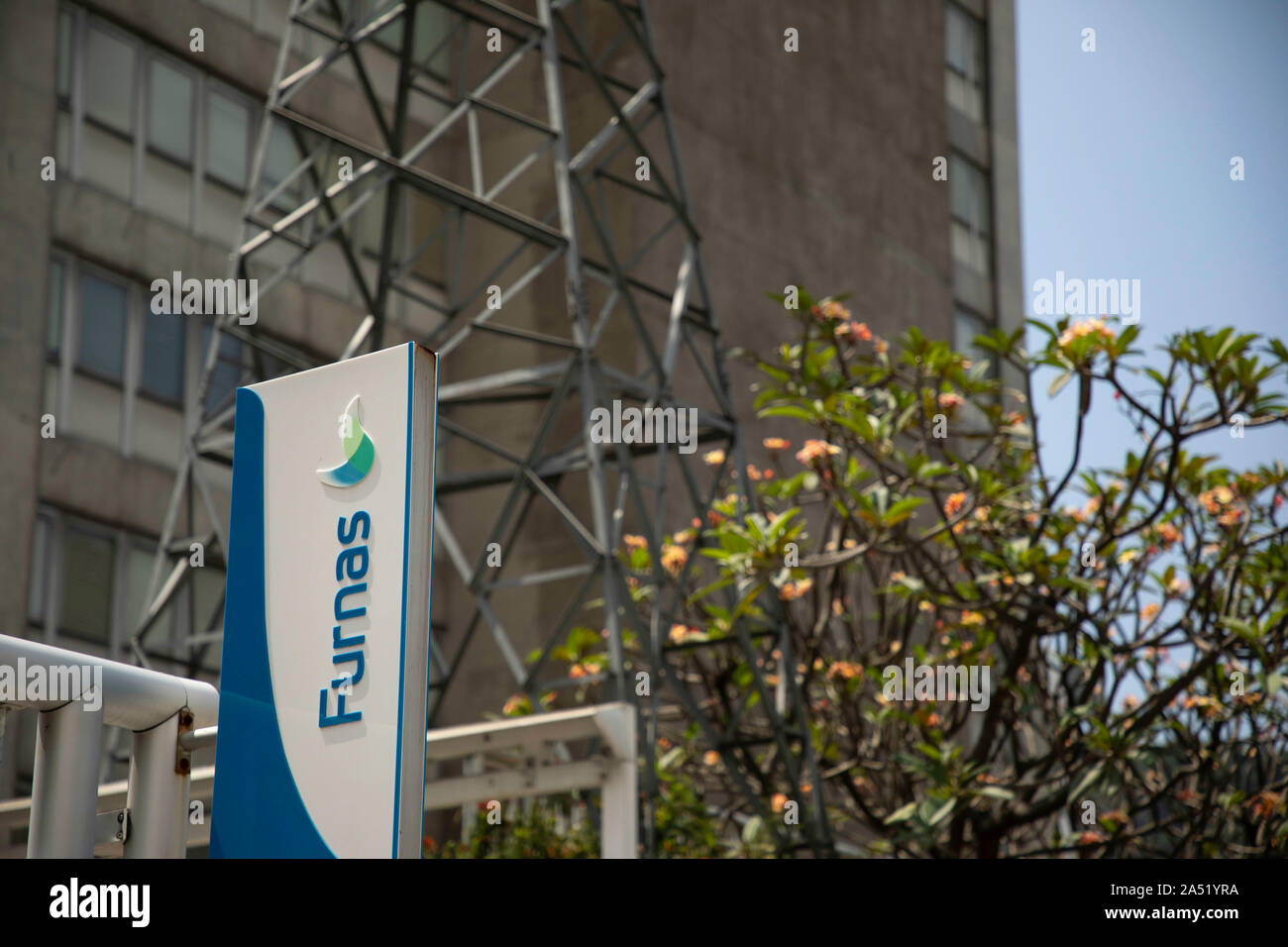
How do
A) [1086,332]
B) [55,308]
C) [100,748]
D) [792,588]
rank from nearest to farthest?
1. [100,748]
2. [1086,332]
3. [792,588]
4. [55,308]

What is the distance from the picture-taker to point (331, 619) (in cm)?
505

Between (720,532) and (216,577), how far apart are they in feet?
31.3

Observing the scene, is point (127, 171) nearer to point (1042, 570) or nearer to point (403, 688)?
point (1042, 570)

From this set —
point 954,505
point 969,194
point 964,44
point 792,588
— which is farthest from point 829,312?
point 964,44

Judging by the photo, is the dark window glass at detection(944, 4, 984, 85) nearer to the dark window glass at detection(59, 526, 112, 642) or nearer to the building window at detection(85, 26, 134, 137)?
the building window at detection(85, 26, 134, 137)

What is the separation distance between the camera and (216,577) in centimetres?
2025

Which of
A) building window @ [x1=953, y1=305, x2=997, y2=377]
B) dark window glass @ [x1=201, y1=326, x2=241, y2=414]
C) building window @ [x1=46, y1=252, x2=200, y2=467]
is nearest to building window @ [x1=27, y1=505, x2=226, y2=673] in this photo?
building window @ [x1=46, y1=252, x2=200, y2=467]

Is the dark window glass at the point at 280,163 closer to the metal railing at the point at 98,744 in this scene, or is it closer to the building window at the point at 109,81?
the building window at the point at 109,81

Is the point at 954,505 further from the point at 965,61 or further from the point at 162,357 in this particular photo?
the point at 965,61

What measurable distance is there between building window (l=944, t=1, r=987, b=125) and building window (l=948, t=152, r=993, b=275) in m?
1.35

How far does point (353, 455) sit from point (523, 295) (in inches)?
720

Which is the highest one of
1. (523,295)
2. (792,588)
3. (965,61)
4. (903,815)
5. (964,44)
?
(964,44)

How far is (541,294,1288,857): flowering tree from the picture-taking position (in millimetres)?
13406
